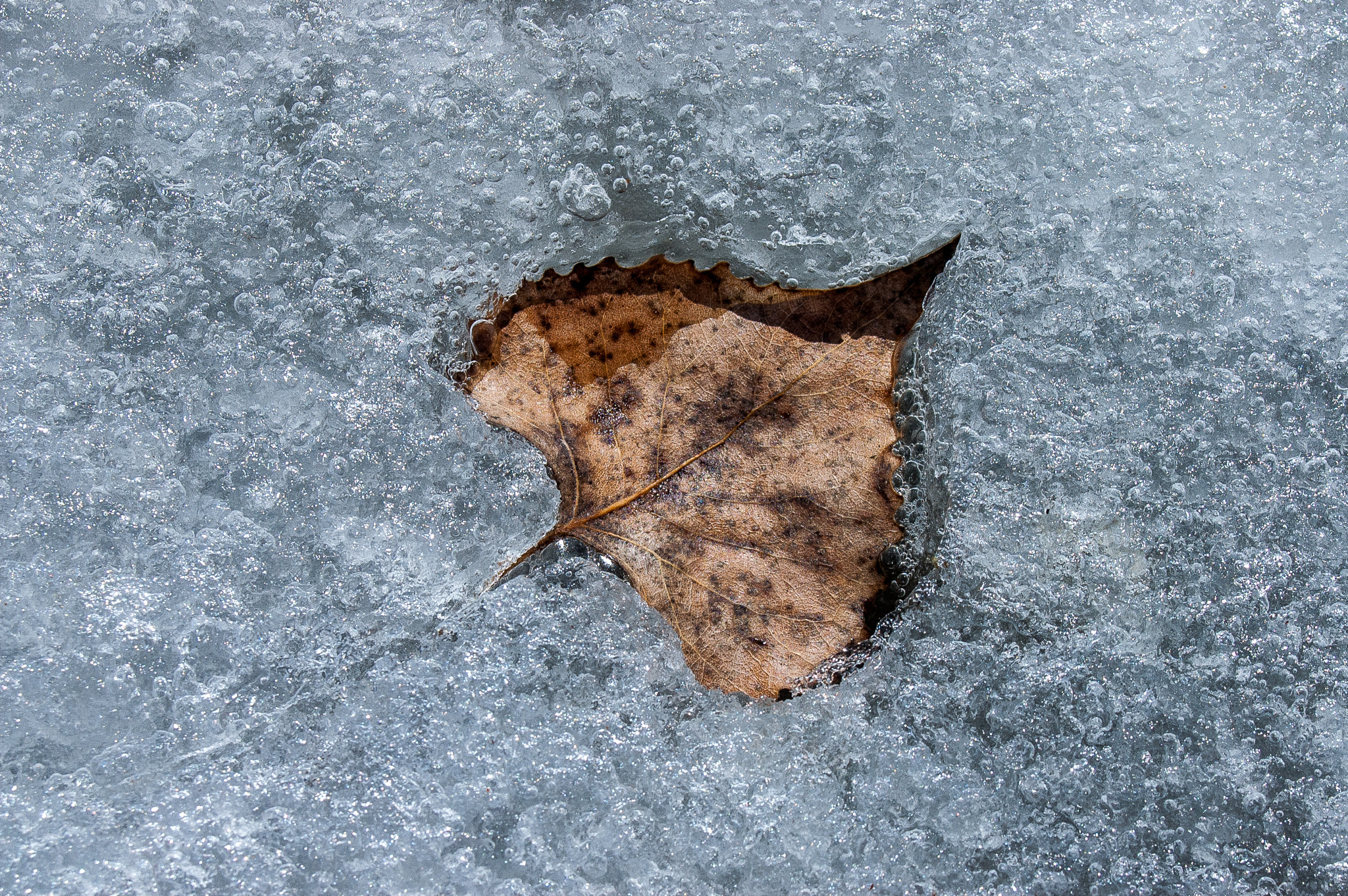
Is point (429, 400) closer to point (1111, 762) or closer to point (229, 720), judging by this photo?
point (229, 720)

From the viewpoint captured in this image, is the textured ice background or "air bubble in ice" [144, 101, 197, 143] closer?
the textured ice background

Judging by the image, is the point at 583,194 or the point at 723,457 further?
the point at 583,194

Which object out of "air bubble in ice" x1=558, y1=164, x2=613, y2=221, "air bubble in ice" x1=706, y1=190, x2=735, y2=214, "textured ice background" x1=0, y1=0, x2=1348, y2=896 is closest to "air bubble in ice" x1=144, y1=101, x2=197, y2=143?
"textured ice background" x1=0, y1=0, x2=1348, y2=896

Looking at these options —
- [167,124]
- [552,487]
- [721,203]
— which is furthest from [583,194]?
[167,124]

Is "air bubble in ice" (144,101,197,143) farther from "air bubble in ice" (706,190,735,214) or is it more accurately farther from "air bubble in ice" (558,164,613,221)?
"air bubble in ice" (706,190,735,214)

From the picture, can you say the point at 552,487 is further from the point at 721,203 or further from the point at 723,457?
the point at 721,203

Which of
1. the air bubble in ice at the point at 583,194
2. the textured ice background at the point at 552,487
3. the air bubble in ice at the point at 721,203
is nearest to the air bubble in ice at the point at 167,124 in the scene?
the textured ice background at the point at 552,487

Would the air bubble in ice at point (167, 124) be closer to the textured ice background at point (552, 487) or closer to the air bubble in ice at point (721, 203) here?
the textured ice background at point (552, 487)
